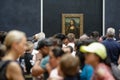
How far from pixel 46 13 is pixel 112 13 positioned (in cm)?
324

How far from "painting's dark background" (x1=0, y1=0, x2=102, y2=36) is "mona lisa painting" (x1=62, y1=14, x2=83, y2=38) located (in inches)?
7.9

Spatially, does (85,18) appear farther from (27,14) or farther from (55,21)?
(27,14)

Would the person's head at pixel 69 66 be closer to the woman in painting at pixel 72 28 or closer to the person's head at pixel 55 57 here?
the person's head at pixel 55 57

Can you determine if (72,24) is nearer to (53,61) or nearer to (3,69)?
(53,61)

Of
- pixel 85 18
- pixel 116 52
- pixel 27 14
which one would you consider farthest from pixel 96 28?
pixel 116 52

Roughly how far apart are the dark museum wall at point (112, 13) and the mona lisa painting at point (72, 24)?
4.33 ft

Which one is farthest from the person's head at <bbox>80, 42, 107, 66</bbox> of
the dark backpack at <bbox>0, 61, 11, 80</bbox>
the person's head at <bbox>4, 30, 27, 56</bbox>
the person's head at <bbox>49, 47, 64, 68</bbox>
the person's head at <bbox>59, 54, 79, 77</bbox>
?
the dark backpack at <bbox>0, 61, 11, 80</bbox>

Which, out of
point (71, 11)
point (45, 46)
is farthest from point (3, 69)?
point (71, 11)

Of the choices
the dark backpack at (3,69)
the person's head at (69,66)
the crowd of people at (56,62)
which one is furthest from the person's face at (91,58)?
the dark backpack at (3,69)

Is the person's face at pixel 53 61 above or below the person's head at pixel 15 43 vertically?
below

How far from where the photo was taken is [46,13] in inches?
752

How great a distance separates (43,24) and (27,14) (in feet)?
3.02

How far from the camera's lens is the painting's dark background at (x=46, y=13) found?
61.8ft

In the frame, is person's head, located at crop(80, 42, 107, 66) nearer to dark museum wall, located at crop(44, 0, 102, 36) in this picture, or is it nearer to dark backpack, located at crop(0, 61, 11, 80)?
dark backpack, located at crop(0, 61, 11, 80)
